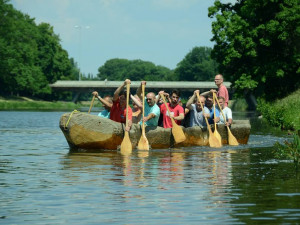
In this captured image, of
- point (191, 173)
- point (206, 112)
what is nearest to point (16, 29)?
point (206, 112)

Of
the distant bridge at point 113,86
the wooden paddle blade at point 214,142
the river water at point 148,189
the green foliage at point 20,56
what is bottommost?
the river water at point 148,189

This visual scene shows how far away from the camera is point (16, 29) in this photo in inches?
3467

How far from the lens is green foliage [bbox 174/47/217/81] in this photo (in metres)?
154

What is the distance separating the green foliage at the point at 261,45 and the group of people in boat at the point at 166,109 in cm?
2521

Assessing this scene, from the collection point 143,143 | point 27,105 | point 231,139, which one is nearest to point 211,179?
point 143,143

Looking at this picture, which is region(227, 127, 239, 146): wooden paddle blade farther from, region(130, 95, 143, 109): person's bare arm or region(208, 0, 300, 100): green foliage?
region(208, 0, 300, 100): green foliage

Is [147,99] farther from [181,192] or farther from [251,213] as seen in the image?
[251,213]

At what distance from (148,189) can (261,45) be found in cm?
3798

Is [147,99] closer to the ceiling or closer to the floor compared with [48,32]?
closer to the floor

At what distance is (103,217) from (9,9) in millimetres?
80548

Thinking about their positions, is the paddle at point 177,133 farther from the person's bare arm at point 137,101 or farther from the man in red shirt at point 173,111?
the person's bare arm at point 137,101

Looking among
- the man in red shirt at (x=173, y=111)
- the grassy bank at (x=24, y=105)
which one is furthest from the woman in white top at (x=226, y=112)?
the grassy bank at (x=24, y=105)

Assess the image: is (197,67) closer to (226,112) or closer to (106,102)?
(226,112)

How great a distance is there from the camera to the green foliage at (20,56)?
85.4m
